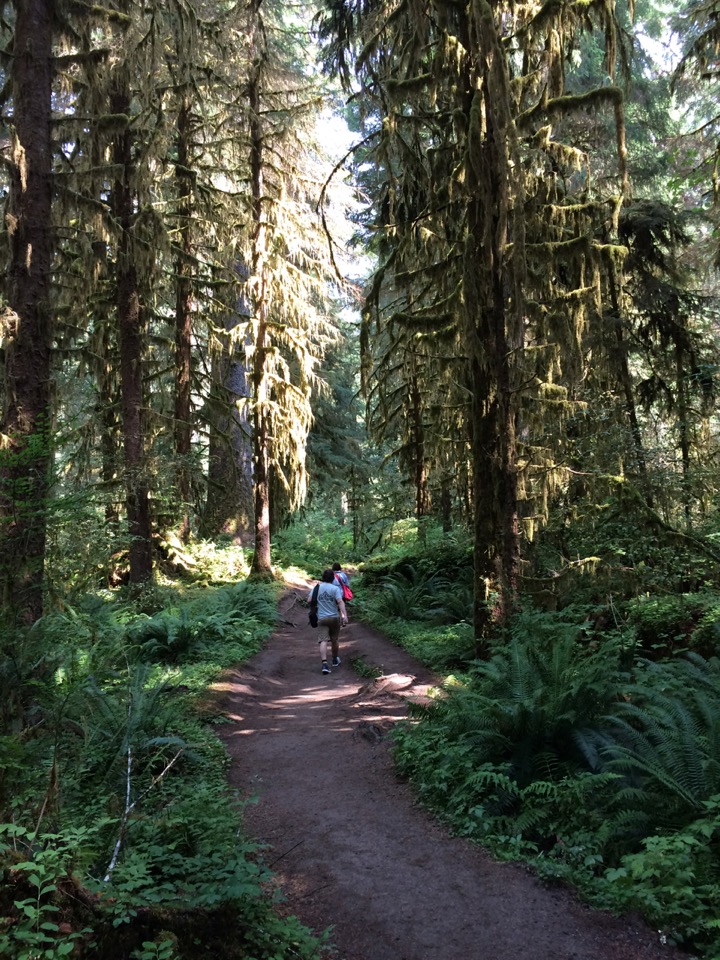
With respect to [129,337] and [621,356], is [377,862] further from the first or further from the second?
[129,337]

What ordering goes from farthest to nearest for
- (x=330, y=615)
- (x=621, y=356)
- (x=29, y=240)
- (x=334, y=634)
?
(x=621, y=356) < (x=334, y=634) < (x=330, y=615) < (x=29, y=240)

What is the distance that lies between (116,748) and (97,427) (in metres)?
9.36

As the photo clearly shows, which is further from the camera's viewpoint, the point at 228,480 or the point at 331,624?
the point at 228,480

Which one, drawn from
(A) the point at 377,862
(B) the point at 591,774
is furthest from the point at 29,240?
(B) the point at 591,774

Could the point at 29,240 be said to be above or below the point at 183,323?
below

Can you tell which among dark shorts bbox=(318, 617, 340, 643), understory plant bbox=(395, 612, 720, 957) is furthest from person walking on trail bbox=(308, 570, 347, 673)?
understory plant bbox=(395, 612, 720, 957)

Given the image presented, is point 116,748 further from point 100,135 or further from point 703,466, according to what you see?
point 100,135

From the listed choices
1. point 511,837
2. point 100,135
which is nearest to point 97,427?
point 100,135

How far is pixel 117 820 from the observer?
355 cm

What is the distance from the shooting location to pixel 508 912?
3.63m

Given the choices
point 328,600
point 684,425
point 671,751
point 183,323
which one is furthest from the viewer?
point 183,323

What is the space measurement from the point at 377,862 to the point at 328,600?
5.95 m

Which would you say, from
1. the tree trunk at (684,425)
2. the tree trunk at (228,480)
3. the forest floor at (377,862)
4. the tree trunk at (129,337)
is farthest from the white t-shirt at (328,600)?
the tree trunk at (228,480)

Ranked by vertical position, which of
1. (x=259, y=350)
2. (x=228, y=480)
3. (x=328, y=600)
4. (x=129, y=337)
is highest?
(x=259, y=350)
